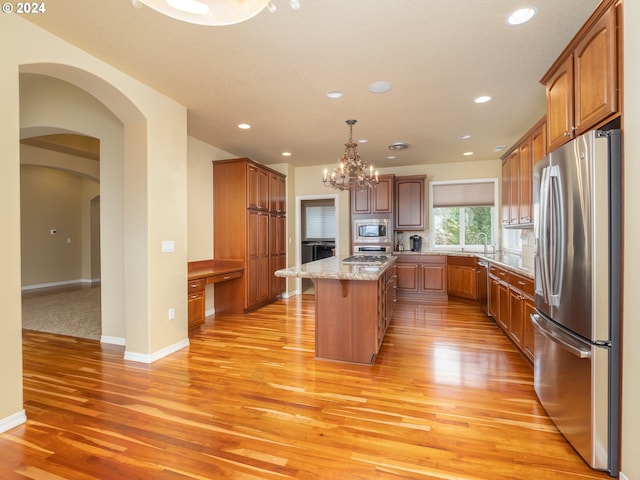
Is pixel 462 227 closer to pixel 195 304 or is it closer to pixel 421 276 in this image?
pixel 421 276

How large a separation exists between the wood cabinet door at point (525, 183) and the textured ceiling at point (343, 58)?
0.40 meters

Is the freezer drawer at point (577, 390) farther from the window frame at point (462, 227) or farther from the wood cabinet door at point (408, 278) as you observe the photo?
the window frame at point (462, 227)

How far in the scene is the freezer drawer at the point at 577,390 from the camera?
1664 millimetres

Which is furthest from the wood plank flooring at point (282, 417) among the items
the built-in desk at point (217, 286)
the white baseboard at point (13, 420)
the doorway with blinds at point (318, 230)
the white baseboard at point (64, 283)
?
the doorway with blinds at point (318, 230)

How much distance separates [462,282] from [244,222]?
3.97 metres

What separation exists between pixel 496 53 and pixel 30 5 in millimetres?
3289

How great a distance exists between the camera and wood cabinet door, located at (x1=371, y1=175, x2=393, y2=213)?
6.27 m

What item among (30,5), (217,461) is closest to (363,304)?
(217,461)

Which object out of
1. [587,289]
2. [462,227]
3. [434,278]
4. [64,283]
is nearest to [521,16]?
[587,289]

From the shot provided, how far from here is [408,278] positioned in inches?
244

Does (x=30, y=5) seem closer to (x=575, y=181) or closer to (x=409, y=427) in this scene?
(x=575, y=181)

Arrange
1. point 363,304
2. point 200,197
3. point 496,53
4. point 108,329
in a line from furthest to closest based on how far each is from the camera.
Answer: point 200,197, point 108,329, point 363,304, point 496,53

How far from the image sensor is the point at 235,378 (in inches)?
111

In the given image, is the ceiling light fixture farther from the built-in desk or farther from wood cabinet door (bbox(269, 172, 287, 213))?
wood cabinet door (bbox(269, 172, 287, 213))
